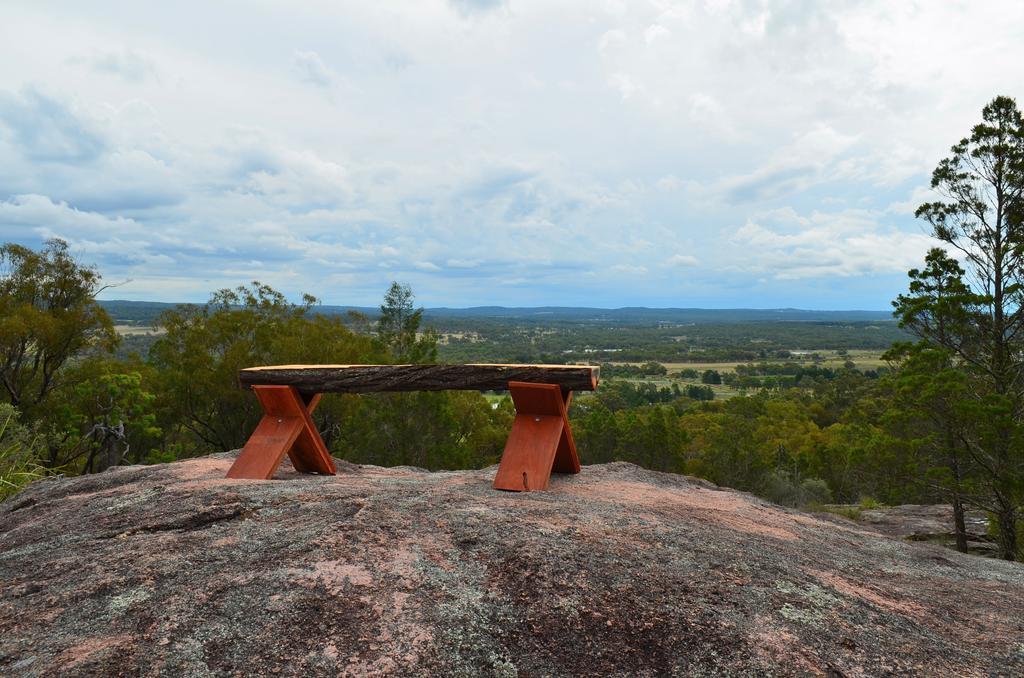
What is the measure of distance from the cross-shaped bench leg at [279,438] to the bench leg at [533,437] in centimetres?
243

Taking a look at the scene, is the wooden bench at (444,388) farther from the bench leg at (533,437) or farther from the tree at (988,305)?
the tree at (988,305)

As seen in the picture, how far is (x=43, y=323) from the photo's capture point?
1720 cm

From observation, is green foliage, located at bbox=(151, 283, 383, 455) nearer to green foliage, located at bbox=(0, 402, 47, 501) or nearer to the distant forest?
the distant forest

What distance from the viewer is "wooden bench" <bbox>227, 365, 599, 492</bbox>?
19.6 feet

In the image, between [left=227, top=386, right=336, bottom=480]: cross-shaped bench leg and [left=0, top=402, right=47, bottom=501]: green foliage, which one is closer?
[left=227, top=386, right=336, bottom=480]: cross-shaped bench leg

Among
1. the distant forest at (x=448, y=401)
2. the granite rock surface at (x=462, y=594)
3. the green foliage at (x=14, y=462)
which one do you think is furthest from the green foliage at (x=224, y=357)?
the granite rock surface at (x=462, y=594)

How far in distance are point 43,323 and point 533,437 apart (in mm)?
18083

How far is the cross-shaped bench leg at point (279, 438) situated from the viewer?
20.9 ft

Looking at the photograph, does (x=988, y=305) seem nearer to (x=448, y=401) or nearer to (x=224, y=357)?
(x=448, y=401)

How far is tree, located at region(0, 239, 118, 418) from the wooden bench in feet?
49.4

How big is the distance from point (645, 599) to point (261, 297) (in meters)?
20.5

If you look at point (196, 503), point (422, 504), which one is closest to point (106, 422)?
point (196, 503)

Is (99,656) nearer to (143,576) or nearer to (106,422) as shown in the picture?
(143,576)

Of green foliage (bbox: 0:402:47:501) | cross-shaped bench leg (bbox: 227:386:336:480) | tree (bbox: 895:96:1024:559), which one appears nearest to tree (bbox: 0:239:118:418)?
green foliage (bbox: 0:402:47:501)
